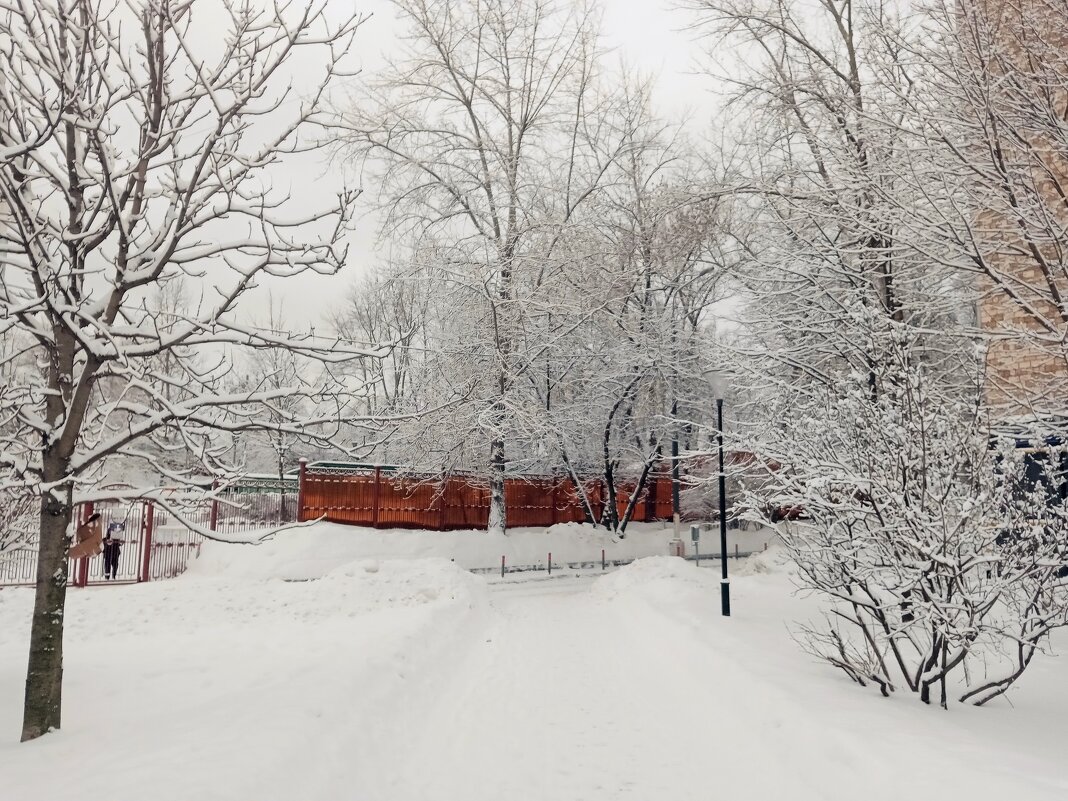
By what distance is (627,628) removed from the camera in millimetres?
13477

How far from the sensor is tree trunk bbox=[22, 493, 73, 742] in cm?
558

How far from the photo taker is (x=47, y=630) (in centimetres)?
561

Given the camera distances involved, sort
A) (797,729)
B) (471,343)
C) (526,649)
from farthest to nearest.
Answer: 1. (471,343)
2. (526,649)
3. (797,729)

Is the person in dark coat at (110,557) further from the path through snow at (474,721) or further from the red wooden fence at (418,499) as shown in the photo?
the red wooden fence at (418,499)

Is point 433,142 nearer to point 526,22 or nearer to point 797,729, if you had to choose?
point 526,22

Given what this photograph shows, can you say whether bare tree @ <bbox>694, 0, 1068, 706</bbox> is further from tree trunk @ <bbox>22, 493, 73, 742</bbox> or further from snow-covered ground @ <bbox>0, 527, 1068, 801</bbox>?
tree trunk @ <bbox>22, 493, 73, 742</bbox>

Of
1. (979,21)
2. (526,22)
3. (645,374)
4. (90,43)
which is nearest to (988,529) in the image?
(979,21)

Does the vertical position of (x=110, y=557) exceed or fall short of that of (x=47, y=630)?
it falls short

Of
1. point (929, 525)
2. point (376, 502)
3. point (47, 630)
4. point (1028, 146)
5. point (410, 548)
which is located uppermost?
point (1028, 146)

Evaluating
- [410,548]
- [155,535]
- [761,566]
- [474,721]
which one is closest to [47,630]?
[474,721]

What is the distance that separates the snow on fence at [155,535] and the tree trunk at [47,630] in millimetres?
7770

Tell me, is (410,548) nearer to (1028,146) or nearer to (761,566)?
(761,566)

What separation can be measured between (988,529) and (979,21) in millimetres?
6215

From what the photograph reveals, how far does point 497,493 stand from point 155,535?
10.4m
